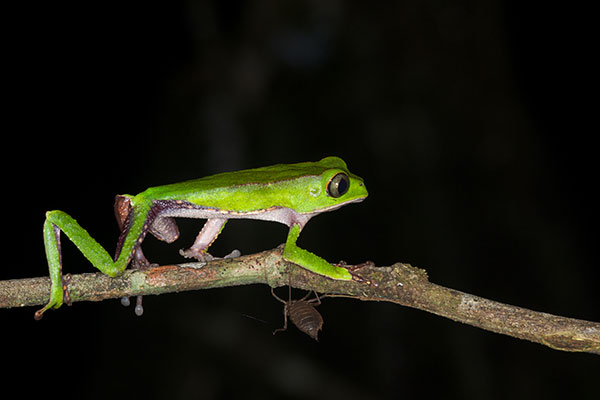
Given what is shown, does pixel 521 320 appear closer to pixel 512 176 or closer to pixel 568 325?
pixel 568 325

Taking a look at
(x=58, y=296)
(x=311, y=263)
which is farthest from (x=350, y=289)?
(x=58, y=296)

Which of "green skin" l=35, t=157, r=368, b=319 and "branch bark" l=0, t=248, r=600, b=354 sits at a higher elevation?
"green skin" l=35, t=157, r=368, b=319

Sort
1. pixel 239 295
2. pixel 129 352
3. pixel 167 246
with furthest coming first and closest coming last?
pixel 239 295 < pixel 167 246 < pixel 129 352

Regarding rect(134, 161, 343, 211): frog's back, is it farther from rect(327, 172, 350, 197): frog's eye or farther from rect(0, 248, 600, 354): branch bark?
rect(0, 248, 600, 354): branch bark

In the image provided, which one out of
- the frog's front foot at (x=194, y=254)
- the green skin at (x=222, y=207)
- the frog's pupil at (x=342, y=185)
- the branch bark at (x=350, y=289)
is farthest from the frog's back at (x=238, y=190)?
the frog's front foot at (x=194, y=254)

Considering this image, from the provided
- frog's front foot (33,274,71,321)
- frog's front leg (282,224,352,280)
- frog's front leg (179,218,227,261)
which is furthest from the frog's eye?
frog's front foot (33,274,71,321)

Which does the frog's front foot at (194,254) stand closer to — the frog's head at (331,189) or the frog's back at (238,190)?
the frog's back at (238,190)

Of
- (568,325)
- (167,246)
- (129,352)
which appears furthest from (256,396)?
(568,325)
